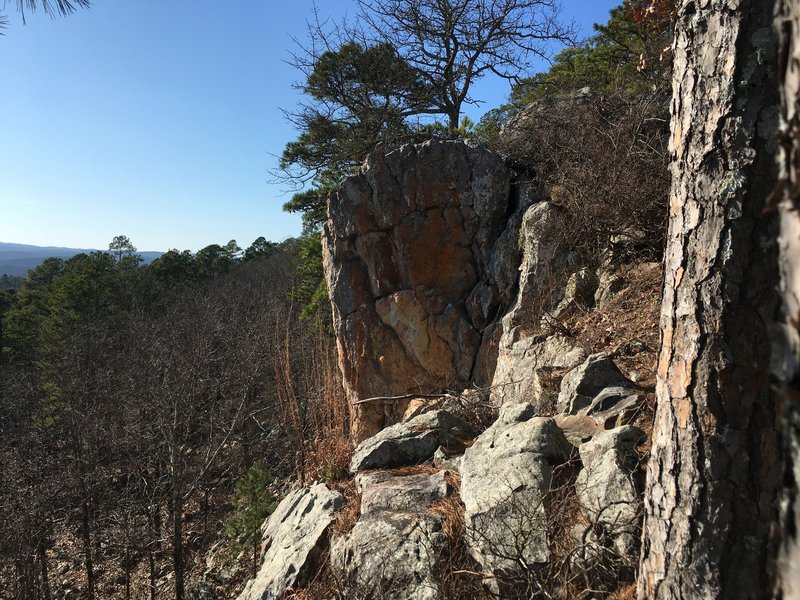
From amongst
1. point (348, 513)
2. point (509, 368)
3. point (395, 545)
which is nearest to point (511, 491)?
point (395, 545)

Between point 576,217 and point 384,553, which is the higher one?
point 576,217

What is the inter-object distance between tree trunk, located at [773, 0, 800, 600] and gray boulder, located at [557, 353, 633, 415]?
2.86m

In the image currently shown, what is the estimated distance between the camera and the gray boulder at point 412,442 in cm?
414

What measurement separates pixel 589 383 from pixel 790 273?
3.16 meters

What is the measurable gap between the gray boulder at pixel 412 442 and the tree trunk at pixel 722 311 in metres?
2.45

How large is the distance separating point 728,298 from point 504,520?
157 centimetres

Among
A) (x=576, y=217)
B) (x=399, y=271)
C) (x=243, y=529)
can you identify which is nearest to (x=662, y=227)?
(x=576, y=217)

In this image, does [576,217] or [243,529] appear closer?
[576,217]

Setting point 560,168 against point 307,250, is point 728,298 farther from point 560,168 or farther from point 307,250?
point 307,250

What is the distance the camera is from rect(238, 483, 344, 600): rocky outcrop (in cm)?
346

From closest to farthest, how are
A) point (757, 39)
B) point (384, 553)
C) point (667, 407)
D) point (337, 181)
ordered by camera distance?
point (757, 39) → point (667, 407) → point (384, 553) → point (337, 181)

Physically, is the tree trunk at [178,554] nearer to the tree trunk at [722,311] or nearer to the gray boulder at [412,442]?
the gray boulder at [412,442]

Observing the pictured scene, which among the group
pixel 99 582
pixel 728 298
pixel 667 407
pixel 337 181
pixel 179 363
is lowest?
pixel 99 582

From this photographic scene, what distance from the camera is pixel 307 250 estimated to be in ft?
59.8
